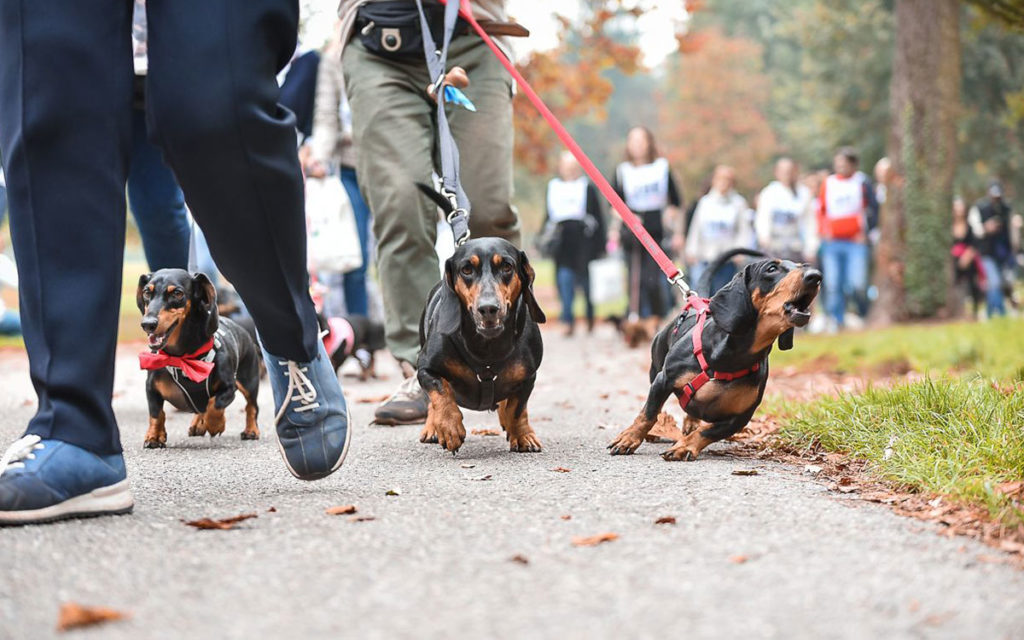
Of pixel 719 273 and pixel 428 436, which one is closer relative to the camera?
pixel 428 436

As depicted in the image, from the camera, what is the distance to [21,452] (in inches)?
96.4

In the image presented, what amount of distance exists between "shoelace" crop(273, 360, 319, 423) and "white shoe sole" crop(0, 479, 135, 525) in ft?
1.49

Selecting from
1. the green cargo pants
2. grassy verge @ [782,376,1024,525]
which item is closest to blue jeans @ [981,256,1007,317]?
grassy verge @ [782,376,1024,525]

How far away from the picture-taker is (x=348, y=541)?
90.0 inches

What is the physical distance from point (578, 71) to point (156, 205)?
13787 millimetres

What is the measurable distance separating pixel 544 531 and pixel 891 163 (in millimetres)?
11187

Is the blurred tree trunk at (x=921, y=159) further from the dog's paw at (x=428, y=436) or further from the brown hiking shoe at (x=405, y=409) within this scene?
the dog's paw at (x=428, y=436)

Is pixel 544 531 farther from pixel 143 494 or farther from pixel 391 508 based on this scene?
pixel 143 494

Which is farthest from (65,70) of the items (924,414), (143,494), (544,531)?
(924,414)

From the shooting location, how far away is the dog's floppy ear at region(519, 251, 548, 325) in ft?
12.6

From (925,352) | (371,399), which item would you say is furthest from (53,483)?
(925,352)

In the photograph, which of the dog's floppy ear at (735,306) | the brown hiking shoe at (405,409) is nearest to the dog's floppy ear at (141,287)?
the brown hiking shoe at (405,409)

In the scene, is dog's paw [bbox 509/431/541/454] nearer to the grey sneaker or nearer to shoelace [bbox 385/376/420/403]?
the grey sneaker

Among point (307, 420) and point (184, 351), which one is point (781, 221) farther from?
point (307, 420)
